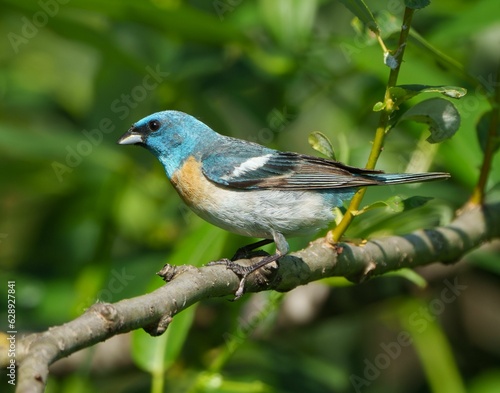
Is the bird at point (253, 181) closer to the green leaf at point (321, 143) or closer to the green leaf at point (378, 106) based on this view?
the green leaf at point (321, 143)

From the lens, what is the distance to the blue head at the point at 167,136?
3615 mm

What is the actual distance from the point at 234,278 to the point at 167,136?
1288 mm

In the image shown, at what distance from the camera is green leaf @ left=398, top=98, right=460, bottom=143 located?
103 inches

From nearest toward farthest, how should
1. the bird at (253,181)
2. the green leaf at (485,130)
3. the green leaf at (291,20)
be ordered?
the bird at (253,181) < the green leaf at (485,130) < the green leaf at (291,20)

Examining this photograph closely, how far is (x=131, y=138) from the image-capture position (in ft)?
11.9

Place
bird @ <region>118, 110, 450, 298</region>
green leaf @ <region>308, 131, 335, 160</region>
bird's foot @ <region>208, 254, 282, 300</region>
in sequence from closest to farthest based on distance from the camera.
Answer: bird's foot @ <region>208, 254, 282, 300</region> < green leaf @ <region>308, 131, 335, 160</region> < bird @ <region>118, 110, 450, 298</region>

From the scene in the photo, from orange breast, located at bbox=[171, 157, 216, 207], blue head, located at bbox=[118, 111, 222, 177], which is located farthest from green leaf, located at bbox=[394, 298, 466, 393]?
orange breast, located at bbox=[171, 157, 216, 207]

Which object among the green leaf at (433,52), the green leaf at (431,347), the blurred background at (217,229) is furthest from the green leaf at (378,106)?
the green leaf at (431,347)

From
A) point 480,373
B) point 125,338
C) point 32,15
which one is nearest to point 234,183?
point 125,338

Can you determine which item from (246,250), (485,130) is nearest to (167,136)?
(246,250)

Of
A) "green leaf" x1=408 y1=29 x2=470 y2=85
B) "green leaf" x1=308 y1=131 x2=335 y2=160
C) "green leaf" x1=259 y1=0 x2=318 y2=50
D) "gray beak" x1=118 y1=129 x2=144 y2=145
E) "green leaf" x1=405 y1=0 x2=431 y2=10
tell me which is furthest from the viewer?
"green leaf" x1=259 y1=0 x2=318 y2=50

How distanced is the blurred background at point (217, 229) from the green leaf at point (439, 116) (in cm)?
84

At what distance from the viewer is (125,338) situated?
4.21 meters

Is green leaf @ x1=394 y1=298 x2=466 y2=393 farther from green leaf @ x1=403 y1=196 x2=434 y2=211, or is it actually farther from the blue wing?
green leaf @ x1=403 y1=196 x2=434 y2=211
